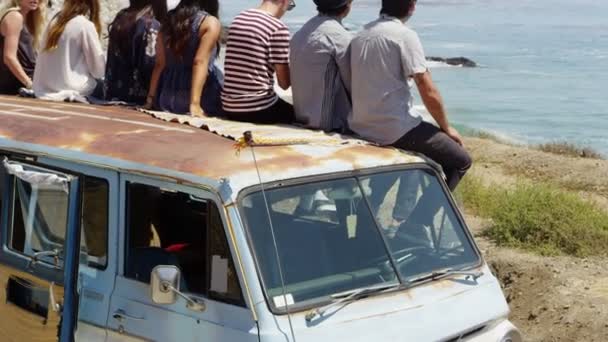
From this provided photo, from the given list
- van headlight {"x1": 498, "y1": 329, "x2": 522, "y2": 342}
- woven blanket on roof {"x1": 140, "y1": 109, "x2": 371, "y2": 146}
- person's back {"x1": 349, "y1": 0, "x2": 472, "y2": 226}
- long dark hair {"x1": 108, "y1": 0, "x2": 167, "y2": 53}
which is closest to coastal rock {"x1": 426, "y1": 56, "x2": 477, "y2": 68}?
long dark hair {"x1": 108, "y1": 0, "x2": 167, "y2": 53}

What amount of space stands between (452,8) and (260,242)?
69598 mm

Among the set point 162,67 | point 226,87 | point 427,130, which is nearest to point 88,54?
point 162,67

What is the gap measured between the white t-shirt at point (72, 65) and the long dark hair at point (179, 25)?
76cm

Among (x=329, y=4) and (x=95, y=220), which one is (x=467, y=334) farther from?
(x=329, y=4)

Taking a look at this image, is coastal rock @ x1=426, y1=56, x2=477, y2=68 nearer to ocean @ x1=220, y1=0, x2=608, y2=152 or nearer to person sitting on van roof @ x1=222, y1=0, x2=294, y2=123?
ocean @ x1=220, y1=0, x2=608, y2=152

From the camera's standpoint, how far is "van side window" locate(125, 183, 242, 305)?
4.45m

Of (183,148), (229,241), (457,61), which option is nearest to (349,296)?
(229,241)

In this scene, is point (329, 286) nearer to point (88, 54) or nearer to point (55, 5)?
point (88, 54)

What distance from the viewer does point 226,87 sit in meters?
6.56

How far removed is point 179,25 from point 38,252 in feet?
6.33

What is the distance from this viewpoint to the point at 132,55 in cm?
736

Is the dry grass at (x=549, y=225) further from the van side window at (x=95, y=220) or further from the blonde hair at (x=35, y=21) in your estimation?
the van side window at (x=95, y=220)

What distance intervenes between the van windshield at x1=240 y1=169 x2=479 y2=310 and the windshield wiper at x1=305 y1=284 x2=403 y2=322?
0.03 meters

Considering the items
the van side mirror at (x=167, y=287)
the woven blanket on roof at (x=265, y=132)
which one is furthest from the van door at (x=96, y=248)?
the woven blanket on roof at (x=265, y=132)
